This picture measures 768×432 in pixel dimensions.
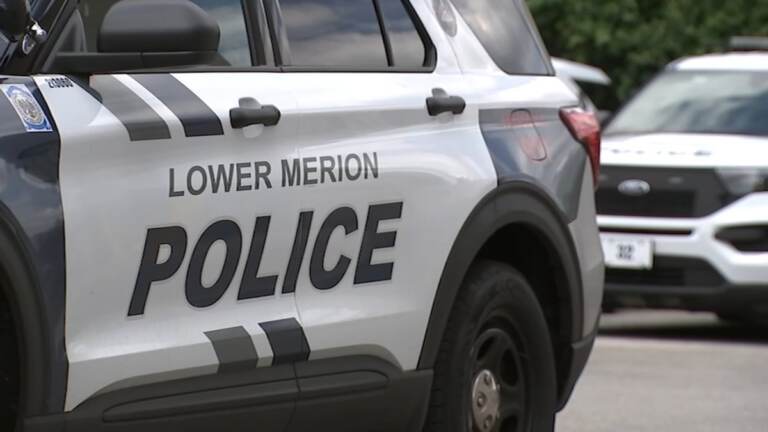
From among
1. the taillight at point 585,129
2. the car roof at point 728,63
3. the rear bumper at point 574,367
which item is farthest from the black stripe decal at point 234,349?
the car roof at point 728,63

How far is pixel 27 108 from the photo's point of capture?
463 cm

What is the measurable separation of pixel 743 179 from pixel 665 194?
45cm

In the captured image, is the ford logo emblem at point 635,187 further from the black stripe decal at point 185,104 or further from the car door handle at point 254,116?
the black stripe decal at point 185,104

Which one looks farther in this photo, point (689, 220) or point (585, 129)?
point (689, 220)

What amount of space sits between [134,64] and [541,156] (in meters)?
2.09

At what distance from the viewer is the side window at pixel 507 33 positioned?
6699 millimetres

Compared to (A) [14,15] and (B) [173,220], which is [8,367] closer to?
(B) [173,220]

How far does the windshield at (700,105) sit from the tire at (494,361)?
6256 millimetres

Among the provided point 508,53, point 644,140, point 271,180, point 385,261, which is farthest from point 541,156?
point 644,140

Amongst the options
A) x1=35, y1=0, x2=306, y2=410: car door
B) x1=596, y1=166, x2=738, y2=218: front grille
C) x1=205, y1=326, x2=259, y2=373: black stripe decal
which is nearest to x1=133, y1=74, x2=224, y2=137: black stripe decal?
x1=35, y1=0, x2=306, y2=410: car door

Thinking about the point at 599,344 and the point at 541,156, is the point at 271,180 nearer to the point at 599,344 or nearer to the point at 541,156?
the point at 541,156

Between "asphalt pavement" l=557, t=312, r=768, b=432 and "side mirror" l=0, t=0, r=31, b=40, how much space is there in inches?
155

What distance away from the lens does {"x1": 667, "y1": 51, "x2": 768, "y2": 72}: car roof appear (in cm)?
1355

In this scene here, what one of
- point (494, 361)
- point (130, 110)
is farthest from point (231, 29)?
point (494, 361)
